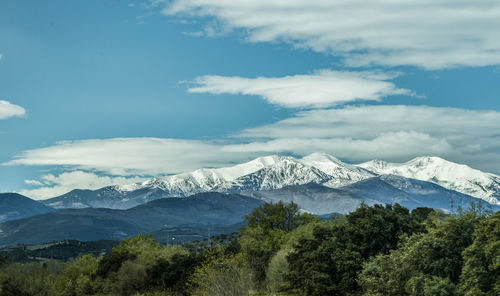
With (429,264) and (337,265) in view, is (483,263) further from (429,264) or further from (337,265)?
(337,265)

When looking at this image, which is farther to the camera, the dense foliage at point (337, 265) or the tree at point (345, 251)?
the tree at point (345, 251)

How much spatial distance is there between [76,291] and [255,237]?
36484 mm

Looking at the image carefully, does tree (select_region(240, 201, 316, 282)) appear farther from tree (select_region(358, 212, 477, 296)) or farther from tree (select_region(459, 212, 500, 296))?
tree (select_region(459, 212, 500, 296))

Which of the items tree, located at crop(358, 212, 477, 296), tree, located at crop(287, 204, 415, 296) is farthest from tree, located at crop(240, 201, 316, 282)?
tree, located at crop(358, 212, 477, 296)

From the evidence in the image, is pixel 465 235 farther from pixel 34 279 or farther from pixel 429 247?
pixel 34 279

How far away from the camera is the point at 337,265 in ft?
213

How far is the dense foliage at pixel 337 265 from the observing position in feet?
162

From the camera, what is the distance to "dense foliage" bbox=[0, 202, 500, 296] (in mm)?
49312

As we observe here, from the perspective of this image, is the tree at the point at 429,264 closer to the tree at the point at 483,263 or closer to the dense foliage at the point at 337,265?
the dense foliage at the point at 337,265

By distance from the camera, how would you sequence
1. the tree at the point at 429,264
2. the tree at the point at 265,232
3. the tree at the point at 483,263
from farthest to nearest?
the tree at the point at 265,232 < the tree at the point at 429,264 < the tree at the point at 483,263

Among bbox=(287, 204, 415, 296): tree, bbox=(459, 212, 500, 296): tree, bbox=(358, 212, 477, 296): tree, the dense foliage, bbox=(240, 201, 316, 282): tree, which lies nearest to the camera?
bbox=(459, 212, 500, 296): tree

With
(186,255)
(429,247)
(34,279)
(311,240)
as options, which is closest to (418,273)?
(429,247)

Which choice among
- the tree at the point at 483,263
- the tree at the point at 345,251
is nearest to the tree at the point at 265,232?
the tree at the point at 345,251

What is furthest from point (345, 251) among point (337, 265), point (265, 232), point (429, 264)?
point (265, 232)
